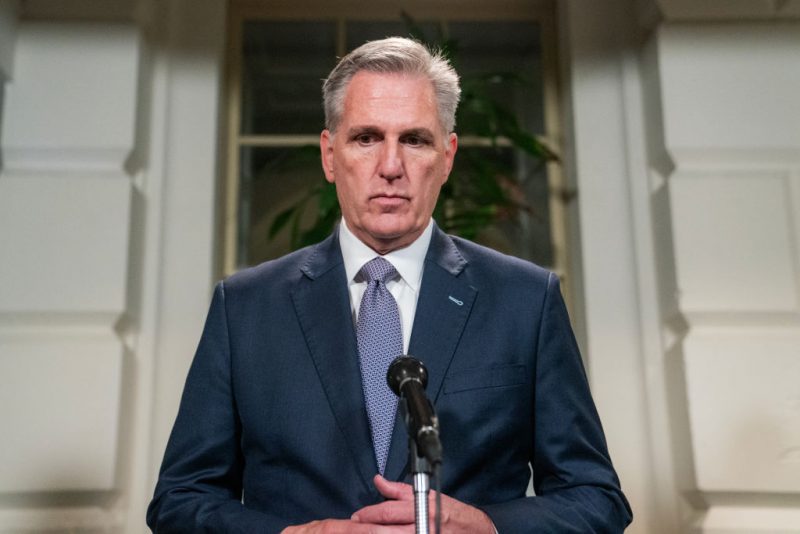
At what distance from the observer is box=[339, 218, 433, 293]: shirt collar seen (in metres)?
1.42

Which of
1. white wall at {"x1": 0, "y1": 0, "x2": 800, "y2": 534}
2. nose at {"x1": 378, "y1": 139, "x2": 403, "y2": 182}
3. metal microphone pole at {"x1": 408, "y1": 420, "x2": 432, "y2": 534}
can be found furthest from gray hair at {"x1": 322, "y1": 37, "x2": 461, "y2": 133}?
white wall at {"x1": 0, "y1": 0, "x2": 800, "y2": 534}

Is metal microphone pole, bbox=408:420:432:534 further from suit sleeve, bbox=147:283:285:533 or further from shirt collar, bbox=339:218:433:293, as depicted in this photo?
shirt collar, bbox=339:218:433:293

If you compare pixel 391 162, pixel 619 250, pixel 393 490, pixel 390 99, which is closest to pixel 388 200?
pixel 391 162

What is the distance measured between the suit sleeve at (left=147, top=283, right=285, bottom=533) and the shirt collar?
23cm

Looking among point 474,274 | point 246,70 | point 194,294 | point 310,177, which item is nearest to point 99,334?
point 194,294

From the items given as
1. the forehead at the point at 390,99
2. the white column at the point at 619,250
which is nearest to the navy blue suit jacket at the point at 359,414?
the forehead at the point at 390,99

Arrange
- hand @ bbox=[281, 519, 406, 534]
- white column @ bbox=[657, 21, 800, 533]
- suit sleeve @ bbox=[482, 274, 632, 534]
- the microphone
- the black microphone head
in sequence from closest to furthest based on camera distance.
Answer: the microphone
the black microphone head
hand @ bbox=[281, 519, 406, 534]
suit sleeve @ bbox=[482, 274, 632, 534]
white column @ bbox=[657, 21, 800, 533]

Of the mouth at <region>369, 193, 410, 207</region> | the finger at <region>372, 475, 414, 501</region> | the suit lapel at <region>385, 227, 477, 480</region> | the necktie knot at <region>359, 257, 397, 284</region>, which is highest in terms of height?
the mouth at <region>369, 193, 410, 207</region>

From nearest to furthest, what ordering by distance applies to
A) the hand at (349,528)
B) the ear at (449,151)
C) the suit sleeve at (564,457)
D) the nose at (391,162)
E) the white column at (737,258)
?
1. the hand at (349,528)
2. the suit sleeve at (564,457)
3. the nose at (391,162)
4. the ear at (449,151)
5. the white column at (737,258)

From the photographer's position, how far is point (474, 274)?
4.74 ft

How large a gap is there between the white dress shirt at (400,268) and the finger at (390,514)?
1.09 ft

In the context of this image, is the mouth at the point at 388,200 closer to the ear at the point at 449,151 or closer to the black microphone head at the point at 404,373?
the ear at the point at 449,151

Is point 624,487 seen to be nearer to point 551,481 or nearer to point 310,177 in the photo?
point 551,481

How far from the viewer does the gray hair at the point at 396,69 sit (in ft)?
4.60
